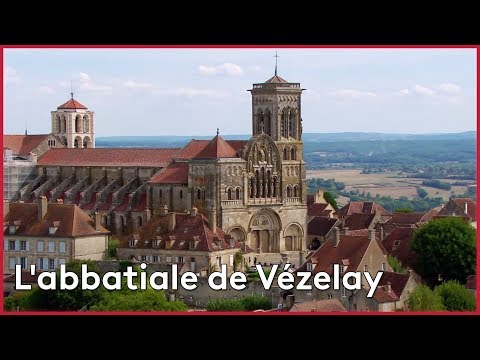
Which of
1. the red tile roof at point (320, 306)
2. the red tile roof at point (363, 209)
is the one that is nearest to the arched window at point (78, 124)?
the red tile roof at point (363, 209)

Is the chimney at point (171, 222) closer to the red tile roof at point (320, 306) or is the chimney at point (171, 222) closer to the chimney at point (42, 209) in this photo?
the chimney at point (42, 209)

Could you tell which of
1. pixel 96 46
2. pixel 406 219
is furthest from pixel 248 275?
pixel 96 46

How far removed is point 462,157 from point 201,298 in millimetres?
133998

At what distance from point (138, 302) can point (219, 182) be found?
64.6 ft

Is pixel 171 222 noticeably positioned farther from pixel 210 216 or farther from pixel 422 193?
pixel 422 193

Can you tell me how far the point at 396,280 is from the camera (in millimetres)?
46781

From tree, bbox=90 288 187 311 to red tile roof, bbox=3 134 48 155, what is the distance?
1234 inches

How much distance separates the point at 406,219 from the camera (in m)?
73.1

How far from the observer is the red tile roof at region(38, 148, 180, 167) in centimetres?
6869

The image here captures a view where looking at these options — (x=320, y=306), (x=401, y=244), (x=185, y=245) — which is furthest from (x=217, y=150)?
(x=320, y=306)

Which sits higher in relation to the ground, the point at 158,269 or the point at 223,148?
the point at 223,148

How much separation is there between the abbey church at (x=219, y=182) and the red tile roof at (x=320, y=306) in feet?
57.5

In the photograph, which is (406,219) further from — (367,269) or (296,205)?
(367,269)
